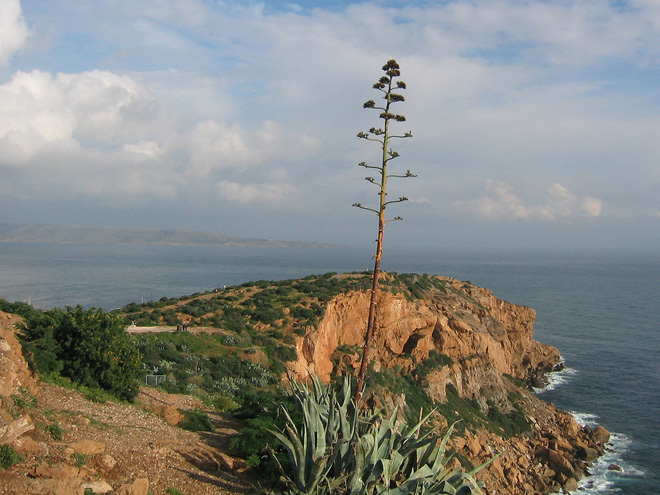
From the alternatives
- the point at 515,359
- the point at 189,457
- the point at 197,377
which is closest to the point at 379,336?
Result: the point at 197,377

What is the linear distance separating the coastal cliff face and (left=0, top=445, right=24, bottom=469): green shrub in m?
14.5

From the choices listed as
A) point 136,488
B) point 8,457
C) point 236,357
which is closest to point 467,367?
point 236,357

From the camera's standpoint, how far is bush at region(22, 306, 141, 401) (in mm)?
10141

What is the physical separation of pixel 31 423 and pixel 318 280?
25.3 m

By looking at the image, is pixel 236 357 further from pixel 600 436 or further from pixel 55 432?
pixel 600 436

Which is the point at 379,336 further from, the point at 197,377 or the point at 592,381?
the point at 592,381

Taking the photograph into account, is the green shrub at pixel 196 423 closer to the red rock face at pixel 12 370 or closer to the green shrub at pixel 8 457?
the red rock face at pixel 12 370

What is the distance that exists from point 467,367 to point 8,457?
27.7m

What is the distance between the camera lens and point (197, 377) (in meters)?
14.9

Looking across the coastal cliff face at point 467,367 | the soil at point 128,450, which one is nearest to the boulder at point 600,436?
the coastal cliff face at point 467,367

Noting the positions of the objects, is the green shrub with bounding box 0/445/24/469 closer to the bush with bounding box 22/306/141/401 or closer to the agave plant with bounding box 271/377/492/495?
the agave plant with bounding box 271/377/492/495

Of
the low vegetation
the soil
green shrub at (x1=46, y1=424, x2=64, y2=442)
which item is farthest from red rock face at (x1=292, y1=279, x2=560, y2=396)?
green shrub at (x1=46, y1=424, x2=64, y2=442)

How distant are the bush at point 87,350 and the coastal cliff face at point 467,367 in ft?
33.6

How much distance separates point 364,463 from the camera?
620 cm
